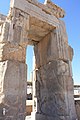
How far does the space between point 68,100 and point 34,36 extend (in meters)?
2.82

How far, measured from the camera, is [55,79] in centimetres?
395

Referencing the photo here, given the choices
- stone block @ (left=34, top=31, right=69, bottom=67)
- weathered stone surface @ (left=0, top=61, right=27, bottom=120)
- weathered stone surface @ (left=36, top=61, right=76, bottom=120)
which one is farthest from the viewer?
stone block @ (left=34, top=31, right=69, bottom=67)

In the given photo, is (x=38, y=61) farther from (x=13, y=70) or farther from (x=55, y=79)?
(x=13, y=70)

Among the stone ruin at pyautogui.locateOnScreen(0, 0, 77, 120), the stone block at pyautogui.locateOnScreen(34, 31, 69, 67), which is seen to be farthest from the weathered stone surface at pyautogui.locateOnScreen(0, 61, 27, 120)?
the stone block at pyautogui.locateOnScreen(34, 31, 69, 67)

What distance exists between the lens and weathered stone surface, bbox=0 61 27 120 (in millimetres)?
2504

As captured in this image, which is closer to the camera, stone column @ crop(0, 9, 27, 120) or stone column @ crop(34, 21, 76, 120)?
stone column @ crop(0, 9, 27, 120)

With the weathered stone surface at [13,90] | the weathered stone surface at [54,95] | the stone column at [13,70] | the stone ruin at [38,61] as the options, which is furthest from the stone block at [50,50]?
the weathered stone surface at [13,90]

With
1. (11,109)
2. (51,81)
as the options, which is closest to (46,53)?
(51,81)

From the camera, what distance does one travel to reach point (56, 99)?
3.76m

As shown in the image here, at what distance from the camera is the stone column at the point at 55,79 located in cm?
363

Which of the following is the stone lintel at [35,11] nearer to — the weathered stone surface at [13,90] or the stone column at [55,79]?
the stone column at [55,79]

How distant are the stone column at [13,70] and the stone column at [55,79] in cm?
131

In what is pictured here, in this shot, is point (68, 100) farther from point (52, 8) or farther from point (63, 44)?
point (52, 8)

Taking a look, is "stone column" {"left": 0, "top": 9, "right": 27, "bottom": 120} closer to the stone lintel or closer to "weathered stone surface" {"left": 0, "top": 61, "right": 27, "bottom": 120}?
"weathered stone surface" {"left": 0, "top": 61, "right": 27, "bottom": 120}
